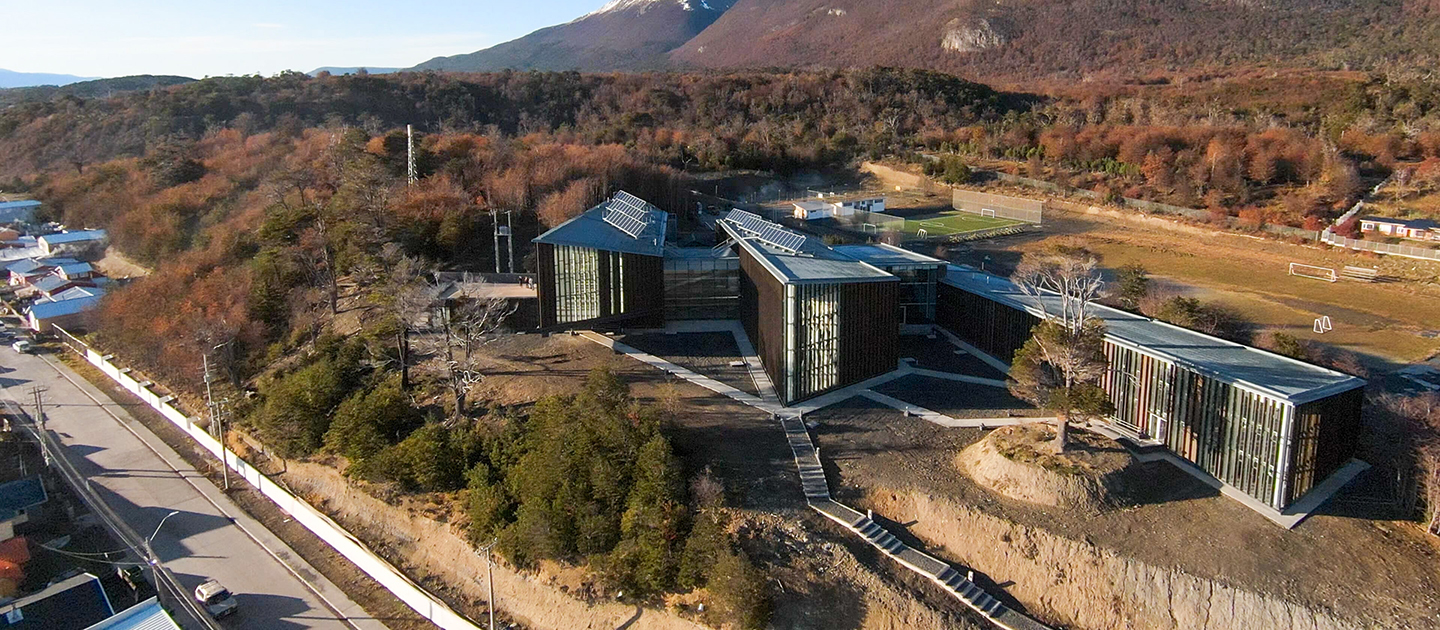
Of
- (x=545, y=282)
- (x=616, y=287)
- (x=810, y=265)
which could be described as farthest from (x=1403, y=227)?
(x=545, y=282)

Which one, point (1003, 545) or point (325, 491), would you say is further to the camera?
point (325, 491)

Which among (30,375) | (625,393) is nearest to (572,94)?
(30,375)

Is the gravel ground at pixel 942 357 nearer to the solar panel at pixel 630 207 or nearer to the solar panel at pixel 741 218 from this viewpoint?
the solar panel at pixel 741 218

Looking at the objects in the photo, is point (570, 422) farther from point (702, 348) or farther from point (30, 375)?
point (30, 375)

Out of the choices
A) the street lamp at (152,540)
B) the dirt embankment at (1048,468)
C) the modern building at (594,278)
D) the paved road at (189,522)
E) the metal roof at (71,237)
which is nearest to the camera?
the dirt embankment at (1048,468)

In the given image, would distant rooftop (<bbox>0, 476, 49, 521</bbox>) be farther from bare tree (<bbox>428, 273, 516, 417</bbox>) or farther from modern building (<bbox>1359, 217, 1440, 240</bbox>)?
modern building (<bbox>1359, 217, 1440, 240</bbox>)

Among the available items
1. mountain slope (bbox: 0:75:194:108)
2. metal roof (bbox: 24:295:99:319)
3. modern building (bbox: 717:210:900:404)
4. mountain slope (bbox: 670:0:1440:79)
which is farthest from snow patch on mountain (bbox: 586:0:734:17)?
modern building (bbox: 717:210:900:404)

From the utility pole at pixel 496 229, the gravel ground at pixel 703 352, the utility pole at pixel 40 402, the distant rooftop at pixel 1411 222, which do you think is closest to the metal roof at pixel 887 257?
the gravel ground at pixel 703 352

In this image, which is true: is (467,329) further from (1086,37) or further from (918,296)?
(1086,37)
